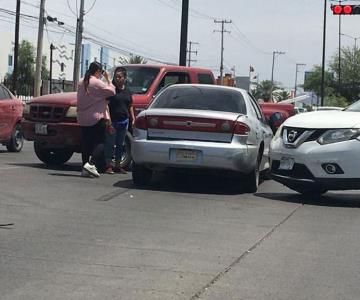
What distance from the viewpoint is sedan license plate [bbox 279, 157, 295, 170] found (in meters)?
9.32

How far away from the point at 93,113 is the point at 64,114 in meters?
1.06

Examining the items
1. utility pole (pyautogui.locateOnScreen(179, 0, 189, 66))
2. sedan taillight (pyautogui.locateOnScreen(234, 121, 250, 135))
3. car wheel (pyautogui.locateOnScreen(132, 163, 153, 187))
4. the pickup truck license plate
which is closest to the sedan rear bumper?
sedan taillight (pyautogui.locateOnScreen(234, 121, 250, 135))

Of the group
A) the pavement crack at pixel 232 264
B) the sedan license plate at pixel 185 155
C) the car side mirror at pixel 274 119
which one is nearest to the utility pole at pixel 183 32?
the car side mirror at pixel 274 119

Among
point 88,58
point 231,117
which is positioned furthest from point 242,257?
point 88,58

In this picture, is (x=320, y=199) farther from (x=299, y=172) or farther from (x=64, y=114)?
(x=64, y=114)

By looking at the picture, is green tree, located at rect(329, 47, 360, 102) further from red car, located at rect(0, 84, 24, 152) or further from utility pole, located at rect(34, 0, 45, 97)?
red car, located at rect(0, 84, 24, 152)

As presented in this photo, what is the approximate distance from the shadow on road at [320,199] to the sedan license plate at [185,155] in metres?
1.20

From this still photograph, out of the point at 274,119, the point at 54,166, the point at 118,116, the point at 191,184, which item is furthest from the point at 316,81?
the point at 191,184

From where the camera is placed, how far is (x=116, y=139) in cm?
1114

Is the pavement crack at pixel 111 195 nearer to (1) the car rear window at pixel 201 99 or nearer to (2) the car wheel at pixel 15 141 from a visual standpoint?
(1) the car rear window at pixel 201 99

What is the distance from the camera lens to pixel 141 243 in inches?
251

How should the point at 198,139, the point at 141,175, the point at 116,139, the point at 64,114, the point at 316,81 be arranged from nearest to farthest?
the point at 198,139, the point at 141,175, the point at 116,139, the point at 64,114, the point at 316,81

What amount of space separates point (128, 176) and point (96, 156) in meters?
0.71

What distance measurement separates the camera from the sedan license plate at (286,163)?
9320 millimetres
